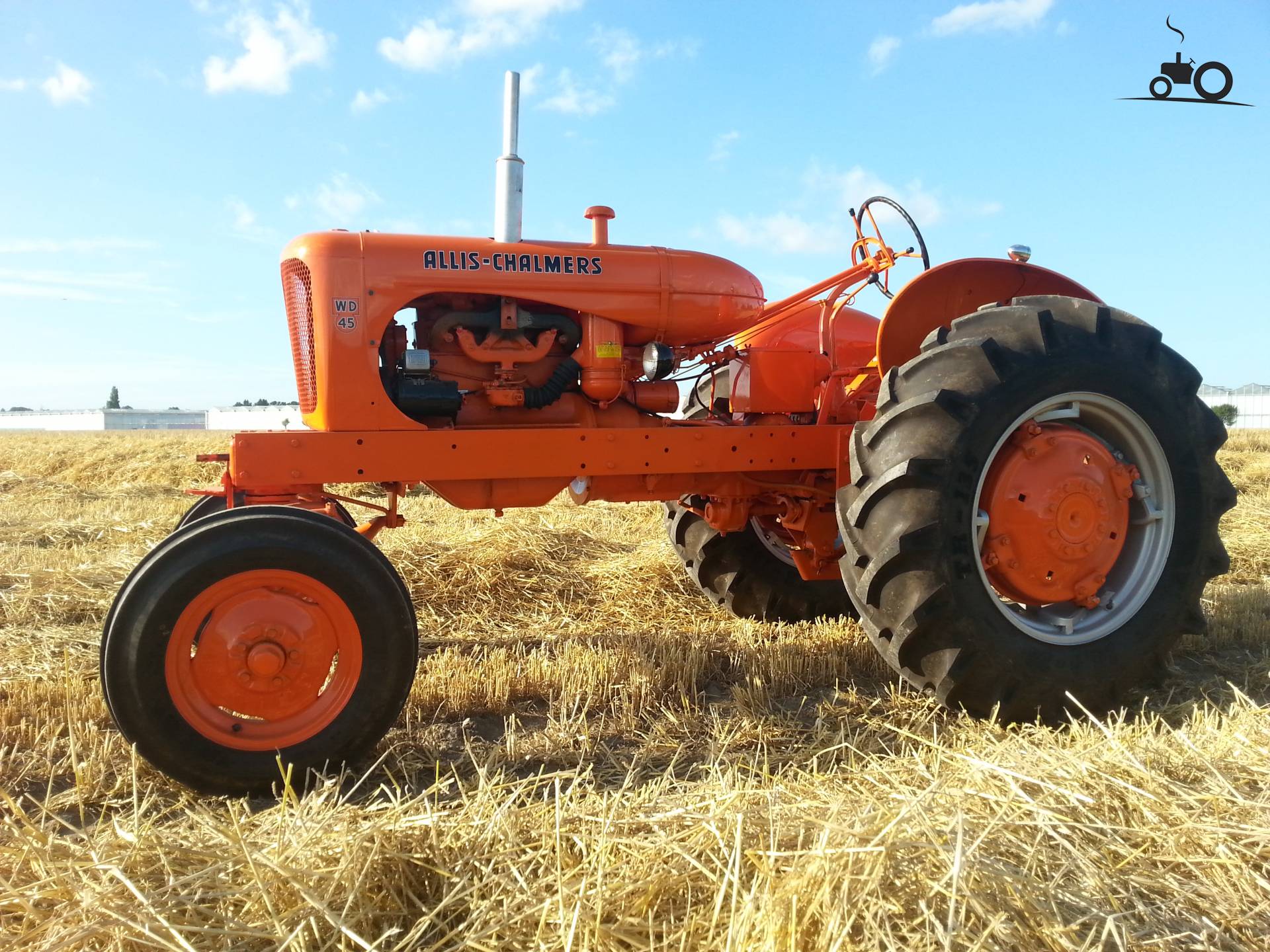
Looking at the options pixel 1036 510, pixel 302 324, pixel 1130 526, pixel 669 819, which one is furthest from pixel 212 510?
pixel 1130 526

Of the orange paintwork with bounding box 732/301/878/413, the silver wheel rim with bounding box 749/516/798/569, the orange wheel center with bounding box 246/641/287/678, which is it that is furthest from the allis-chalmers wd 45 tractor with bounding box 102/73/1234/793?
the silver wheel rim with bounding box 749/516/798/569

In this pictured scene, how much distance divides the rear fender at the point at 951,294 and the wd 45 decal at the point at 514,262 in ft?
4.14

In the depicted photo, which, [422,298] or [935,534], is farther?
[422,298]

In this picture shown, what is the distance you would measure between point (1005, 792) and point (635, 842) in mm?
858

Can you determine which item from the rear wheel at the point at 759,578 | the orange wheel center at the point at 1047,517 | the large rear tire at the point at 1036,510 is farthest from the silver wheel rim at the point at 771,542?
the orange wheel center at the point at 1047,517

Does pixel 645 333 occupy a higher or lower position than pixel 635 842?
higher

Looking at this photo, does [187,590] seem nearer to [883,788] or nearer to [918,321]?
[883,788]

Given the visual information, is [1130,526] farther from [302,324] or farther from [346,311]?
[302,324]

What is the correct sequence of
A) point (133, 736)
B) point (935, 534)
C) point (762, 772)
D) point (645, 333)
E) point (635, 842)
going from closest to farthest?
point (635, 842) → point (762, 772) → point (133, 736) → point (935, 534) → point (645, 333)

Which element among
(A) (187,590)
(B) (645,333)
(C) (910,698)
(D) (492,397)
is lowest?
(C) (910,698)

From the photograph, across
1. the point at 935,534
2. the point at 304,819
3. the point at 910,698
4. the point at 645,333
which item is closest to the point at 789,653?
the point at 910,698

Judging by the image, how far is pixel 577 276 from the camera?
3.27 metres

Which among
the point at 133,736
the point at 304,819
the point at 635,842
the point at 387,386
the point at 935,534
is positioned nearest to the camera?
the point at 635,842

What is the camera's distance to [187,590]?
240 centimetres
